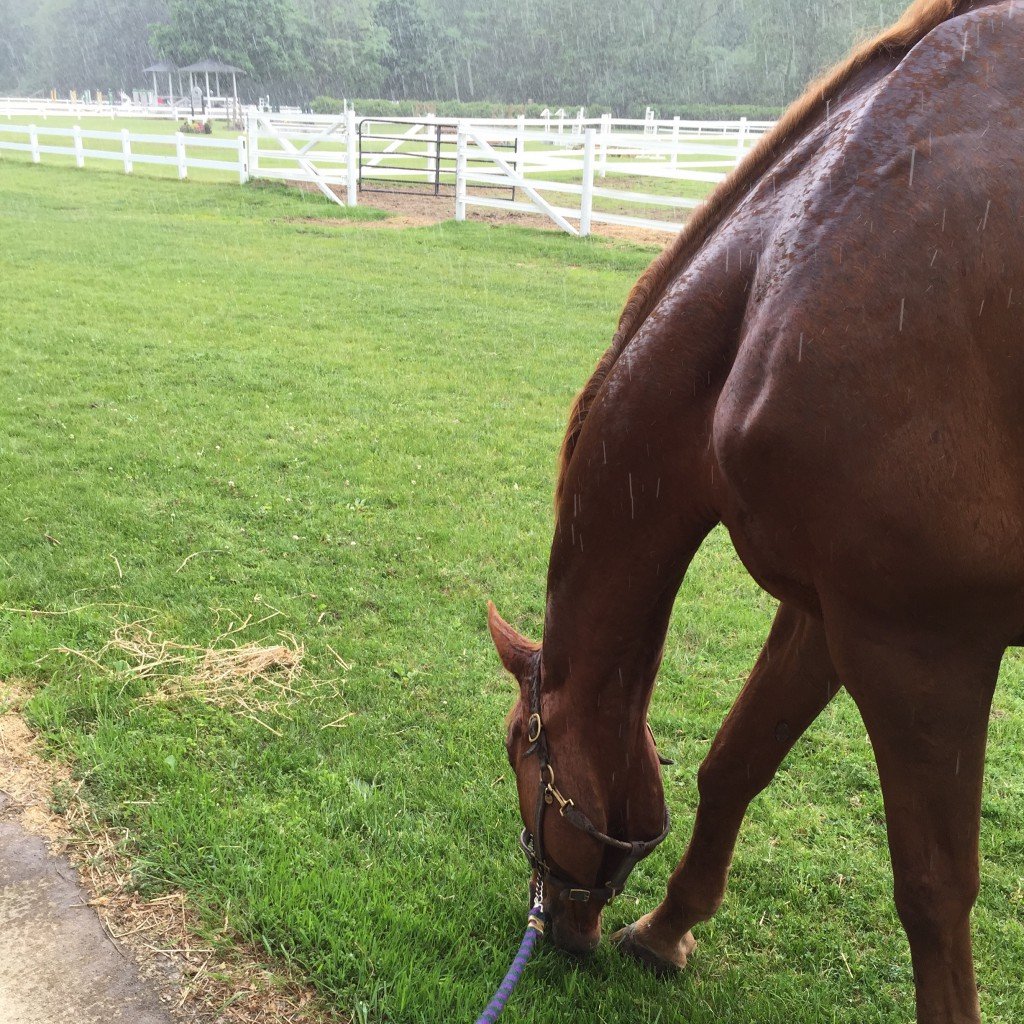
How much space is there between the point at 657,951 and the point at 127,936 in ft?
4.49

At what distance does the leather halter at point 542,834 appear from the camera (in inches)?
78.7

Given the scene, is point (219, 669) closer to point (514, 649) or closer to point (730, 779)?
point (514, 649)

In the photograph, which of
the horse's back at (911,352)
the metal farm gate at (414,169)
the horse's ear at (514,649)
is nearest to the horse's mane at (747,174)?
the horse's back at (911,352)

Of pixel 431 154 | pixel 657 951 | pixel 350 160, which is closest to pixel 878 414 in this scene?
pixel 657 951

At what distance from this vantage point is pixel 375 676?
359 centimetres

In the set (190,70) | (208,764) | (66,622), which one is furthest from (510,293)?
(190,70)

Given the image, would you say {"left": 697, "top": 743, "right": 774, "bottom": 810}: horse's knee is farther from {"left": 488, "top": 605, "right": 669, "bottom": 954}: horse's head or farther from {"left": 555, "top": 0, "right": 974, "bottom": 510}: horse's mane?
{"left": 555, "top": 0, "right": 974, "bottom": 510}: horse's mane

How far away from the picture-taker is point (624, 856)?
2051 mm

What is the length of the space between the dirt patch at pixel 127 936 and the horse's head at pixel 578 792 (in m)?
0.68

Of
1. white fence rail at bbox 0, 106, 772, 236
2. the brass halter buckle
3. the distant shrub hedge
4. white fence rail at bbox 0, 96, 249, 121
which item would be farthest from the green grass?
the distant shrub hedge

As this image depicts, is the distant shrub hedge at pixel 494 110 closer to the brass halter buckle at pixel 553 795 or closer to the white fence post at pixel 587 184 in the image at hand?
the white fence post at pixel 587 184

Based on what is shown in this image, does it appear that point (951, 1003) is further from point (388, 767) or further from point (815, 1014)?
point (388, 767)

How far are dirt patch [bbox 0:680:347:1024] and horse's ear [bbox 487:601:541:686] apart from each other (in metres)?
0.92

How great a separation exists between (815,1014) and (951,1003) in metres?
0.63
